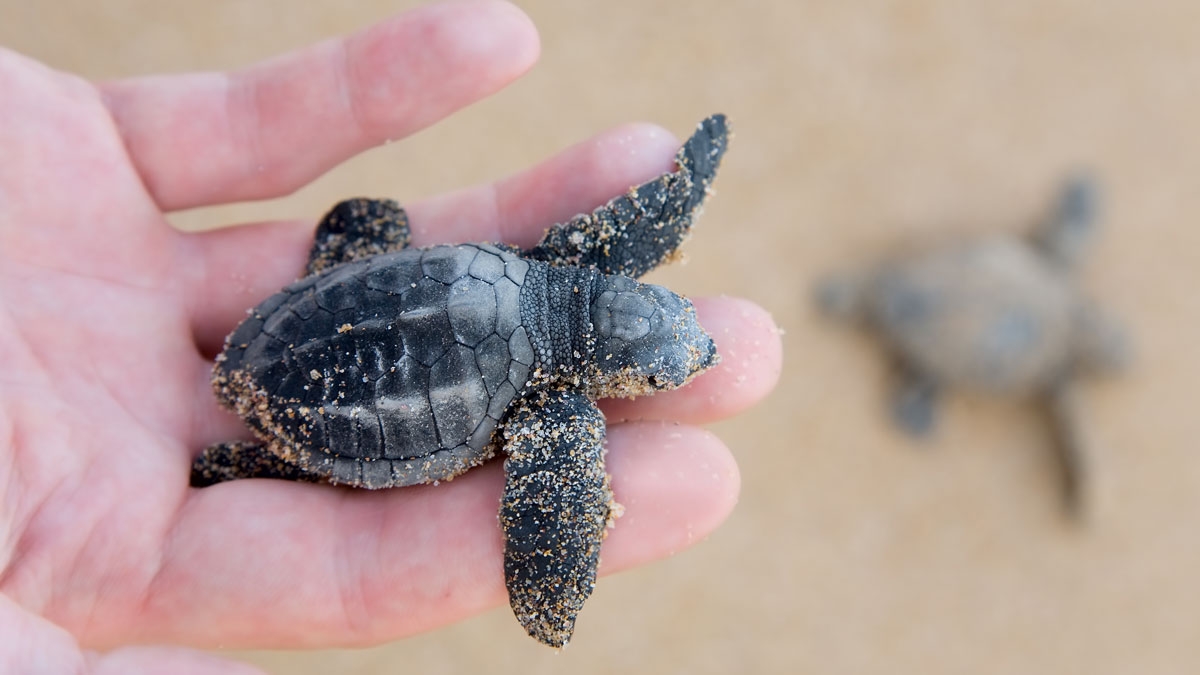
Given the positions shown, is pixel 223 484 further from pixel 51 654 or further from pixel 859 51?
pixel 859 51

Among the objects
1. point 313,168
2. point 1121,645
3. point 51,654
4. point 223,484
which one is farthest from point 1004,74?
point 51,654

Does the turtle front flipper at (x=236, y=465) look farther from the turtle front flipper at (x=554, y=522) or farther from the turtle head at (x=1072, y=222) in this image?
the turtle head at (x=1072, y=222)

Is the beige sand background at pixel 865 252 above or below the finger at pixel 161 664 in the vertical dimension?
below

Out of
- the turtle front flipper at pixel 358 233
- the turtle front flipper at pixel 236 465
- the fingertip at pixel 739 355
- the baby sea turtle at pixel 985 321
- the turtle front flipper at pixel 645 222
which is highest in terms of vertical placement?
the turtle front flipper at pixel 645 222

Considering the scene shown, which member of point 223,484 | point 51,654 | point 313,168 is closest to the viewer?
point 51,654

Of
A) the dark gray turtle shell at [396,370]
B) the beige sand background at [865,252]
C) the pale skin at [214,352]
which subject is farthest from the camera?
the beige sand background at [865,252]

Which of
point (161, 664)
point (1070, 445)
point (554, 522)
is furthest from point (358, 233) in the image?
point (1070, 445)

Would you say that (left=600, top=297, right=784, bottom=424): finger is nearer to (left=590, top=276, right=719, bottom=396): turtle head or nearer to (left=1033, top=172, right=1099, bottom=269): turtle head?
(left=590, top=276, right=719, bottom=396): turtle head

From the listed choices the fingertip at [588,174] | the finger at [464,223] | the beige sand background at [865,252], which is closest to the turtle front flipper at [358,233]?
the finger at [464,223]
